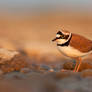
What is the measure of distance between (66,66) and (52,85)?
95.8 inches

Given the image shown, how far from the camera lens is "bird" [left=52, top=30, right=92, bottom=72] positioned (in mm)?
5682

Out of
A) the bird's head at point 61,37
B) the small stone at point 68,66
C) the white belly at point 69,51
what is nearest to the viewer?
the white belly at point 69,51

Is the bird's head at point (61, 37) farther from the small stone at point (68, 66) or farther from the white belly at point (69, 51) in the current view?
the small stone at point (68, 66)

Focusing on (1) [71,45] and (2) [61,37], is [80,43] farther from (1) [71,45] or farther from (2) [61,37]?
(2) [61,37]

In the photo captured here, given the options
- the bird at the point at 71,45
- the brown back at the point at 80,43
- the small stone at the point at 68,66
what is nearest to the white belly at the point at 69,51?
the bird at the point at 71,45

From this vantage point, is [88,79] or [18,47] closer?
[88,79]

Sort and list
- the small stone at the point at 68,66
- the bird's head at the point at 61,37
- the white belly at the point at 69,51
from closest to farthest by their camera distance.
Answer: the white belly at the point at 69,51
the bird's head at the point at 61,37
the small stone at the point at 68,66

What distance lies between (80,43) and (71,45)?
32 cm

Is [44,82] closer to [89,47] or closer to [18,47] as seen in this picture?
[89,47]

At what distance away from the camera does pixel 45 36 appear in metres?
12.3

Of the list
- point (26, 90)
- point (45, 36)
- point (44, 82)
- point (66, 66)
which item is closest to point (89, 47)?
point (66, 66)

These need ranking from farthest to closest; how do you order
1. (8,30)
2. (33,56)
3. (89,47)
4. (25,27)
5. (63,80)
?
(25,27) < (8,30) < (33,56) < (89,47) < (63,80)

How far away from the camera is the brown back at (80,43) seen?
5.81 metres

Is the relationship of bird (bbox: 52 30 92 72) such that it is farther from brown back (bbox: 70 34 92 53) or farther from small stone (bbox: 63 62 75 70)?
small stone (bbox: 63 62 75 70)
